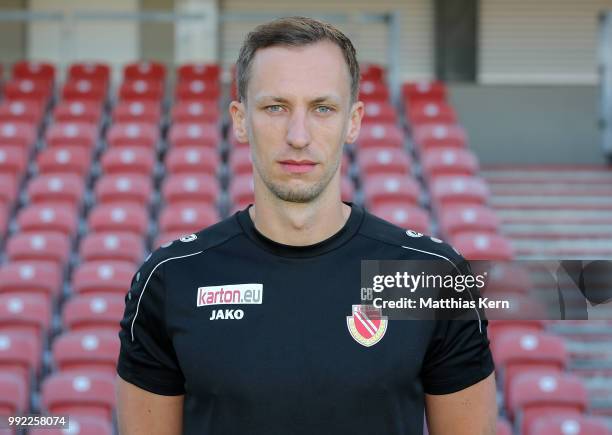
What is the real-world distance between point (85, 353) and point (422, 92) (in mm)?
4272

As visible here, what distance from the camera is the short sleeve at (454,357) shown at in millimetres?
1630

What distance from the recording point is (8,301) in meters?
5.09

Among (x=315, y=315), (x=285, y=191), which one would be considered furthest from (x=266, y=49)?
(x=315, y=315)

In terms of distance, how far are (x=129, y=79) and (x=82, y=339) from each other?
393cm

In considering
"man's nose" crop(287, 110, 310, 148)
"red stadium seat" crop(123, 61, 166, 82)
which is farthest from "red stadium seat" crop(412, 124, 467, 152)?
"man's nose" crop(287, 110, 310, 148)

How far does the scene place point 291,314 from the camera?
1.61 meters

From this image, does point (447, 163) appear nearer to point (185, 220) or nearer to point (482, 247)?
point (482, 247)

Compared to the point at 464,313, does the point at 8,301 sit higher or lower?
lower

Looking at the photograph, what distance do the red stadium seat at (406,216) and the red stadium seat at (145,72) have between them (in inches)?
123

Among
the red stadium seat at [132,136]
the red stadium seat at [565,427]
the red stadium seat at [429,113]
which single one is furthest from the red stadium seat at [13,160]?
the red stadium seat at [565,427]

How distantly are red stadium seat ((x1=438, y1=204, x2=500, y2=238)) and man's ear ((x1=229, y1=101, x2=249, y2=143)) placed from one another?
4360 mm

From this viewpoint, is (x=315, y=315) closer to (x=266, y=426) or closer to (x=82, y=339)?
(x=266, y=426)

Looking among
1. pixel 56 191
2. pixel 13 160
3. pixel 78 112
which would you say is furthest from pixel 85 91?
pixel 56 191

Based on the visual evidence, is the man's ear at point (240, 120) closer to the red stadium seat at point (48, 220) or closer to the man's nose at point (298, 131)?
the man's nose at point (298, 131)
